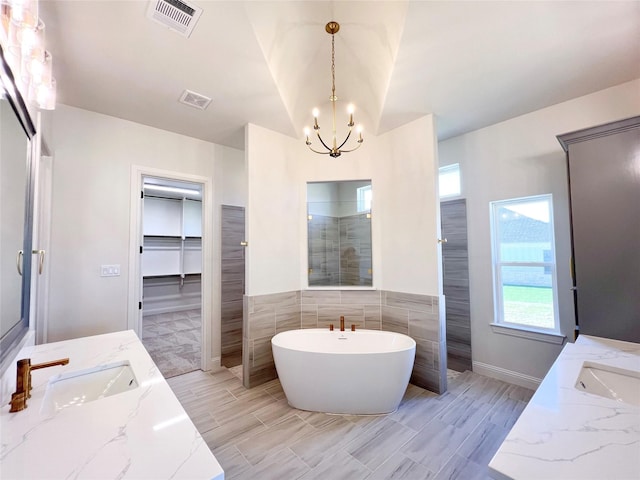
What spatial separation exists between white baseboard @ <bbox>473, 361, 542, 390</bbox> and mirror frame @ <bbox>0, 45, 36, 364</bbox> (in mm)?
3827

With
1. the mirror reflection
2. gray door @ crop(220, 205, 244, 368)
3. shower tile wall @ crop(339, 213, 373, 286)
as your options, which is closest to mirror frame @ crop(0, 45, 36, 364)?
the mirror reflection

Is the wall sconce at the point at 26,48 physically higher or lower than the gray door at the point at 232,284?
higher

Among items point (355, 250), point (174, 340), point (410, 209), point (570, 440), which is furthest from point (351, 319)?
point (174, 340)

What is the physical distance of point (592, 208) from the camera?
6.44 feet

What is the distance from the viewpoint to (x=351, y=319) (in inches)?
128

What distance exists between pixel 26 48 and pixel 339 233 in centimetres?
301

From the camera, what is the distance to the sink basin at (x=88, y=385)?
124 cm

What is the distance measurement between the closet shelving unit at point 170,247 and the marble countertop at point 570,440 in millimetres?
6196

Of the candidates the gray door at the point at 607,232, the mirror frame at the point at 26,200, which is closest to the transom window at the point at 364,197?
the gray door at the point at 607,232

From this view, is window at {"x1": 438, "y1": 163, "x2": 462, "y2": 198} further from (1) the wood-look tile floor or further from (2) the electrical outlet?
(2) the electrical outlet

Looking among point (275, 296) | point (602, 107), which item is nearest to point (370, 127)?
point (602, 107)

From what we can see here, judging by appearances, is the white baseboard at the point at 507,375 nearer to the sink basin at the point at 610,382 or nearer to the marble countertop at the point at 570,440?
the sink basin at the point at 610,382

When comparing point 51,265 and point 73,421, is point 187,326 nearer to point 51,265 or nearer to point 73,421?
point 51,265

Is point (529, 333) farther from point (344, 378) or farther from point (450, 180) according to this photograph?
point (344, 378)
